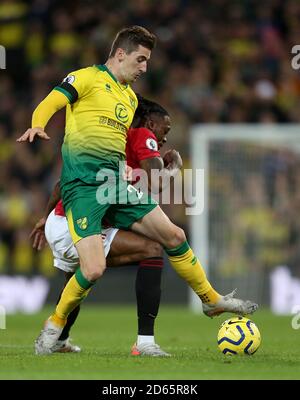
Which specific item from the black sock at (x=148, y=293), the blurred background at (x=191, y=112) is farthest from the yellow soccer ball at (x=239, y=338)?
the blurred background at (x=191, y=112)

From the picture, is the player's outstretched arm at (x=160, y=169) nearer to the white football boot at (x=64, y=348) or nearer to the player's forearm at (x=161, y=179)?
the player's forearm at (x=161, y=179)

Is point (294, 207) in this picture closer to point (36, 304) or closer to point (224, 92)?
point (224, 92)

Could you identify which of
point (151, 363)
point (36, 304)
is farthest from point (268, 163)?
point (151, 363)

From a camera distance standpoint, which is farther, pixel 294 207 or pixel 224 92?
pixel 224 92

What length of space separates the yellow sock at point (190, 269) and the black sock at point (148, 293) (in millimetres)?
143

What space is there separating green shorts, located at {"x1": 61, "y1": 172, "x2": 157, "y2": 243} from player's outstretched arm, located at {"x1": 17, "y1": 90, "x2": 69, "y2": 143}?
604 millimetres

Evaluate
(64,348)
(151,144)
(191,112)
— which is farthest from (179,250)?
(191,112)

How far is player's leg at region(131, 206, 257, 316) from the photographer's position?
7422 millimetres

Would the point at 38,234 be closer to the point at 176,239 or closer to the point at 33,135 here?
the point at 176,239

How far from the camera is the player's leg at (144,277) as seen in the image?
745cm

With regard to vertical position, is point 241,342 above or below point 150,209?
below

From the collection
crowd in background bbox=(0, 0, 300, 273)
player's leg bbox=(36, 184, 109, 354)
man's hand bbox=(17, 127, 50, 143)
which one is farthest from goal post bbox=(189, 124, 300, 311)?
man's hand bbox=(17, 127, 50, 143)

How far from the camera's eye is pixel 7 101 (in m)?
17.7
